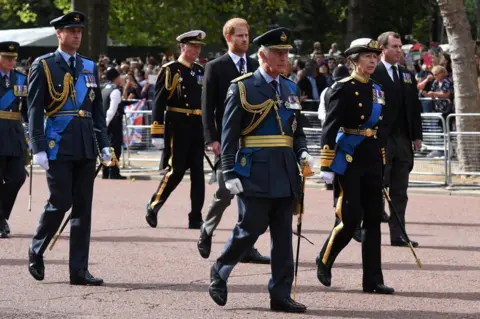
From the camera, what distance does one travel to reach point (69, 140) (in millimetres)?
9352

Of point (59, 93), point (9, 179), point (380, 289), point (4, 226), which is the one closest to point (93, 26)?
point (9, 179)

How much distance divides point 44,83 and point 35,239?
1.19 m

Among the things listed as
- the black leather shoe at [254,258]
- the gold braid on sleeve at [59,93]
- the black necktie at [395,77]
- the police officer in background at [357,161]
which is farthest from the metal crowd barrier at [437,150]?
the gold braid on sleeve at [59,93]

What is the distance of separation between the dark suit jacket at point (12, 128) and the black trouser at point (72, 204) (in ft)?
10.6

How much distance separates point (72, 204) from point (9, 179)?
11.4 feet

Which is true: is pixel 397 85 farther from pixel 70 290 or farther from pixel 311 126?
pixel 311 126

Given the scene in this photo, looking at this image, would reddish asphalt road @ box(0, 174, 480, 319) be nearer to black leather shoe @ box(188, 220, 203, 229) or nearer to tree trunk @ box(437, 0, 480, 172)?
black leather shoe @ box(188, 220, 203, 229)

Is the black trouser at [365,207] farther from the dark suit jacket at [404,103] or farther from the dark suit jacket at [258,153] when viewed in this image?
the dark suit jacket at [404,103]

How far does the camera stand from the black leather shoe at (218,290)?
8.33 m

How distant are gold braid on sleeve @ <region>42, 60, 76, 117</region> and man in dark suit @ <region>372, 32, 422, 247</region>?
338 centimetres

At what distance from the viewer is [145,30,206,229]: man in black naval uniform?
1303 centimetres

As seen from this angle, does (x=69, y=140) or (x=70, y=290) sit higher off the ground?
(x=69, y=140)

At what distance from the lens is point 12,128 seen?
12703 millimetres

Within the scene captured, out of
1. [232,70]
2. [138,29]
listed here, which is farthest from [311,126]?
[138,29]
